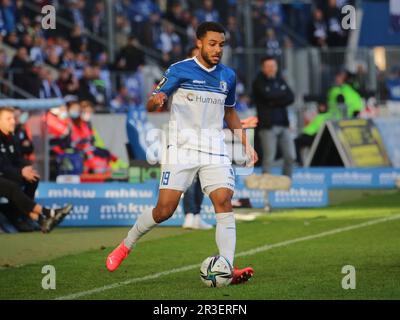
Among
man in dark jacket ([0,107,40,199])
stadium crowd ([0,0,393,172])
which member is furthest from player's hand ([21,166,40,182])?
stadium crowd ([0,0,393,172])

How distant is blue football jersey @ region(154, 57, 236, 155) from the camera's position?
10945 millimetres

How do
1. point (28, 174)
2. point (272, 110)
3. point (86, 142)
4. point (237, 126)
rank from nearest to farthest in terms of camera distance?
point (237, 126) → point (28, 174) → point (272, 110) → point (86, 142)

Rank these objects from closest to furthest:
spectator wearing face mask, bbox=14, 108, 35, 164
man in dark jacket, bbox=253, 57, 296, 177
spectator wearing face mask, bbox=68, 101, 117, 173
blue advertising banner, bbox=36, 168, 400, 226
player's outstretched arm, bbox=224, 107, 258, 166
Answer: player's outstretched arm, bbox=224, 107, 258, 166
blue advertising banner, bbox=36, 168, 400, 226
spectator wearing face mask, bbox=14, 108, 35, 164
man in dark jacket, bbox=253, 57, 296, 177
spectator wearing face mask, bbox=68, 101, 117, 173

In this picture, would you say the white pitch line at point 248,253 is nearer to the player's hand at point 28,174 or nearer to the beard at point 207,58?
the beard at point 207,58

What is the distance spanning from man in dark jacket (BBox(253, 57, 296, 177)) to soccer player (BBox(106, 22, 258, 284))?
28.9 ft

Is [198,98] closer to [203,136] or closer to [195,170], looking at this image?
[203,136]

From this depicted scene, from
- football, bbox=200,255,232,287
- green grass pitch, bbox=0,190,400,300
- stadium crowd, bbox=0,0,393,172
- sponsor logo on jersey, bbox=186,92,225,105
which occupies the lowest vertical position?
green grass pitch, bbox=0,190,400,300

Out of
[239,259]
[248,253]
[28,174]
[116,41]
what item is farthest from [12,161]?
[116,41]

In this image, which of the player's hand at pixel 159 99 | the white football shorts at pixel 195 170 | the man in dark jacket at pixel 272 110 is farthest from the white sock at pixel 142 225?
the man in dark jacket at pixel 272 110

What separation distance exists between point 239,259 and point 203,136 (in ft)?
7.67

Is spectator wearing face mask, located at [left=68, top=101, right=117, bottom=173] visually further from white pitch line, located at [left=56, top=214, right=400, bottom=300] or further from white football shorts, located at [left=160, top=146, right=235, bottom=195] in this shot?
white football shorts, located at [left=160, top=146, right=235, bottom=195]

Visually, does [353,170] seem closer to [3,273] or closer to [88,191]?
[88,191]

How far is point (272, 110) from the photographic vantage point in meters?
20.0

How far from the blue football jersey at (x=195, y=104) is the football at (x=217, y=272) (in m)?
0.95
